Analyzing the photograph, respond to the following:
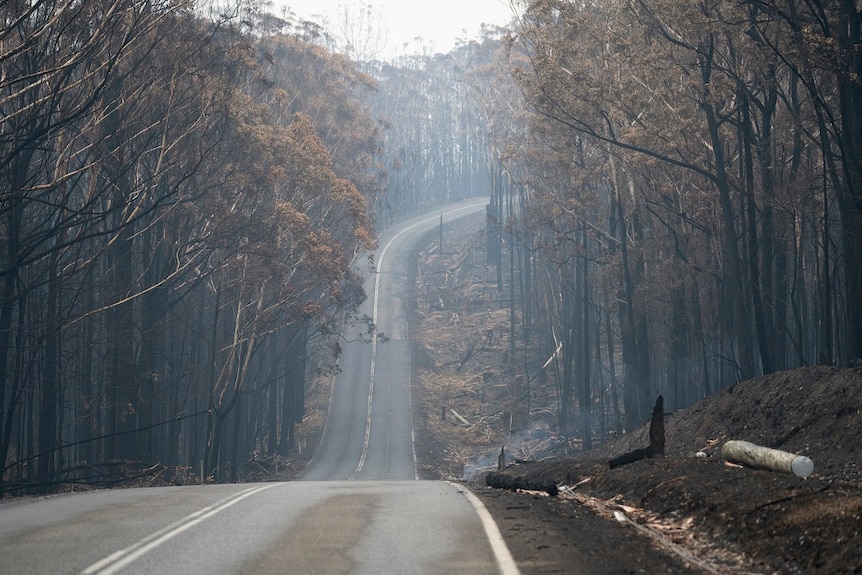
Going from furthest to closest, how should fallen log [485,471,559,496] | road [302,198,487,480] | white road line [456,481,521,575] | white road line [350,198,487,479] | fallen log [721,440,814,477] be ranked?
white road line [350,198,487,479] < road [302,198,487,480] < fallen log [485,471,559,496] < fallen log [721,440,814,477] < white road line [456,481,521,575]

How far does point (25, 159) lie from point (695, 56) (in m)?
18.9

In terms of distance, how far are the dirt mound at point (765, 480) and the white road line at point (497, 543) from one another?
5.60 feet

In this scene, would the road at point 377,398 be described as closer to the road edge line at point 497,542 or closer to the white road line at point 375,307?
the white road line at point 375,307

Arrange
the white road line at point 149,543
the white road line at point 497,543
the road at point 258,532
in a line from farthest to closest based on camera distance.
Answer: the road at point 258,532 < the white road line at point 149,543 < the white road line at point 497,543

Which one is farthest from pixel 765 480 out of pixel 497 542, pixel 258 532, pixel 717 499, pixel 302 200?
pixel 302 200

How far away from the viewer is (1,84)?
53.4 ft

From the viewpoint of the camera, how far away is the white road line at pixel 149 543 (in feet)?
26.9

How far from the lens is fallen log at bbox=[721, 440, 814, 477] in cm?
1188

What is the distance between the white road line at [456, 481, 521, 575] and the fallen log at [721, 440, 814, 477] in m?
3.55

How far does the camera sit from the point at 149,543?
374 inches

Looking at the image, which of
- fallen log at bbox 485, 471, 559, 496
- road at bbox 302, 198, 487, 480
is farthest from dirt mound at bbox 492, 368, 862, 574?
road at bbox 302, 198, 487, 480

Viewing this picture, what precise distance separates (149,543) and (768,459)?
761cm

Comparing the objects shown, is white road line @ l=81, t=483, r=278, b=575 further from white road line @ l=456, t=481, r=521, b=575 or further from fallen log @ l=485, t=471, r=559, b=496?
fallen log @ l=485, t=471, r=559, b=496

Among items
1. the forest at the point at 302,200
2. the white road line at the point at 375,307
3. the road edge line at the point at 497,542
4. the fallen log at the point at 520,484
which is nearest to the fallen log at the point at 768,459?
the fallen log at the point at 520,484
